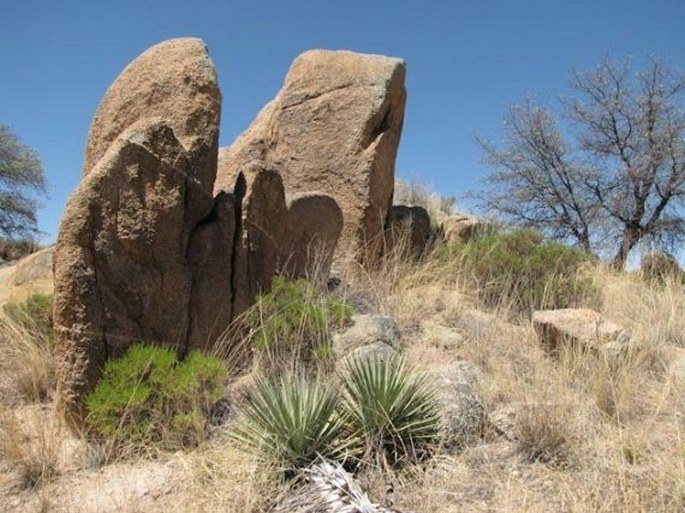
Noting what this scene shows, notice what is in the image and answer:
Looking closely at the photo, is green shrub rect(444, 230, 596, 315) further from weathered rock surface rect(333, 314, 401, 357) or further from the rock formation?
the rock formation

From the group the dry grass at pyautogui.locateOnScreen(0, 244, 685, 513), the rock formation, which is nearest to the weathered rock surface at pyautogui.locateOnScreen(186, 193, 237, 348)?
the rock formation

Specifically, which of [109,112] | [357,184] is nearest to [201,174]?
[109,112]

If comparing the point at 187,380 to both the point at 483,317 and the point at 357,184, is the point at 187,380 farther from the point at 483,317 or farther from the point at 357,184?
the point at 357,184

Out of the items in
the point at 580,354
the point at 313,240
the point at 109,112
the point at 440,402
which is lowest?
the point at 440,402

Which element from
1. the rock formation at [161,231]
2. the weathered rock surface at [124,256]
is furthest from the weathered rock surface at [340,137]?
the weathered rock surface at [124,256]

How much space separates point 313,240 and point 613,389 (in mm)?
3583

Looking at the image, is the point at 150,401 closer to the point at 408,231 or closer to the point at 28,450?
the point at 28,450

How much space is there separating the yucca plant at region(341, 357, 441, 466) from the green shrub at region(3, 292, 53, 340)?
3.22 metres

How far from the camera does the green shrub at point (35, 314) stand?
6340mm

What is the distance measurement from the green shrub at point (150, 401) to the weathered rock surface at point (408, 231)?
4.96 m

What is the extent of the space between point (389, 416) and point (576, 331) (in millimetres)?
2718

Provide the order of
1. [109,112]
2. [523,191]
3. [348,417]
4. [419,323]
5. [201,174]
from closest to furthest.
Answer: [348,417]
[201,174]
[109,112]
[419,323]
[523,191]

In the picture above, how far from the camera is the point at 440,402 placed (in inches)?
191

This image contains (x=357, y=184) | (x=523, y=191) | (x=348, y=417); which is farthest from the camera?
(x=523, y=191)
